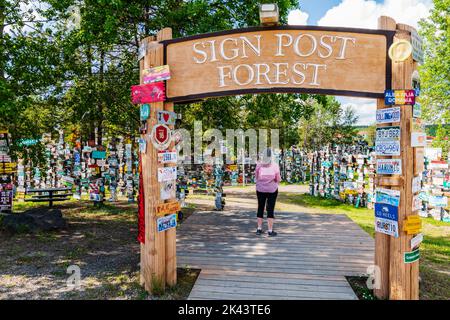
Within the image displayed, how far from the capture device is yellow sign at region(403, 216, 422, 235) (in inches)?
154

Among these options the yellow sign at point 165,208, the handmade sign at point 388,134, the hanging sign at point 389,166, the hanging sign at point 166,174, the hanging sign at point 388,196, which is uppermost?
the handmade sign at point 388,134

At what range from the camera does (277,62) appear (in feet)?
14.2

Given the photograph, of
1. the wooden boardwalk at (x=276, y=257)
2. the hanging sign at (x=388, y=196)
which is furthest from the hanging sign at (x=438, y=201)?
the hanging sign at (x=388, y=196)

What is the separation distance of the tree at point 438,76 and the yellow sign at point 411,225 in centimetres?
1849

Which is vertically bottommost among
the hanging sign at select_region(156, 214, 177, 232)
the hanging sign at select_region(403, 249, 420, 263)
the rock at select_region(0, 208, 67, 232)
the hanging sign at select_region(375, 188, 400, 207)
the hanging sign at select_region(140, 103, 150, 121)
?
the rock at select_region(0, 208, 67, 232)

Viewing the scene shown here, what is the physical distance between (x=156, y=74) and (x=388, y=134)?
321 centimetres

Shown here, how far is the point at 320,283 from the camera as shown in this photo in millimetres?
4711

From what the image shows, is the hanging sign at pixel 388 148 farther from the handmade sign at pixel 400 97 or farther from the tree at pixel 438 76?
the tree at pixel 438 76

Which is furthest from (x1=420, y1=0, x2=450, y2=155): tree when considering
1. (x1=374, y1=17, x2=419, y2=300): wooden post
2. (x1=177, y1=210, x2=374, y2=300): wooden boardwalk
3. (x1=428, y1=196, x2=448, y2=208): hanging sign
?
(x1=374, y1=17, x2=419, y2=300): wooden post

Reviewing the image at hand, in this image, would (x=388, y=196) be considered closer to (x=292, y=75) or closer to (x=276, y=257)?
(x=292, y=75)

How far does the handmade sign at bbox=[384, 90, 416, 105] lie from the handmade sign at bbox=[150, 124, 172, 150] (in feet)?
9.65

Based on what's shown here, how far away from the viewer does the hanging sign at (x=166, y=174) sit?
444 centimetres

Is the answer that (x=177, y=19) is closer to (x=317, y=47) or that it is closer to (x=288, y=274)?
(x=317, y=47)

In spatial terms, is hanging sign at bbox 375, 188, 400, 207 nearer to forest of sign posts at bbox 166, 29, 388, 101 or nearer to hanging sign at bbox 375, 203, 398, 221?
hanging sign at bbox 375, 203, 398, 221
